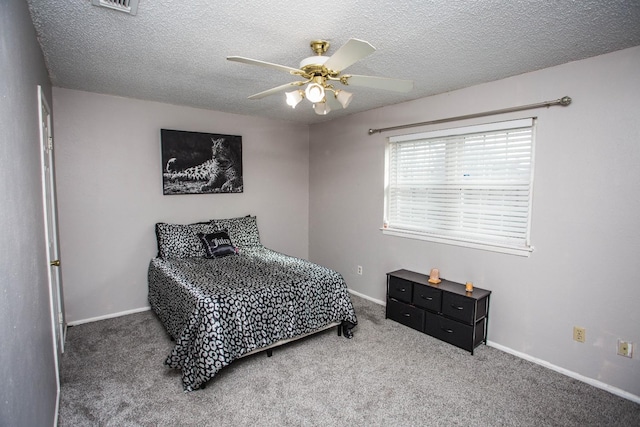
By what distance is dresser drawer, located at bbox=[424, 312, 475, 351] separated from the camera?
2961mm

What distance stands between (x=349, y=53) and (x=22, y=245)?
1632mm

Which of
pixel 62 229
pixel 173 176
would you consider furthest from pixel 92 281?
pixel 173 176

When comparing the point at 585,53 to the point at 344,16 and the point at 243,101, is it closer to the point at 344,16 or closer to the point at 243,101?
the point at 344,16

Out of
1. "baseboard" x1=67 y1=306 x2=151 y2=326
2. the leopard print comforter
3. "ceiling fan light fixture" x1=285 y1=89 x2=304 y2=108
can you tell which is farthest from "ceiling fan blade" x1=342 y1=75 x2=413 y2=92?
"baseboard" x1=67 y1=306 x2=151 y2=326

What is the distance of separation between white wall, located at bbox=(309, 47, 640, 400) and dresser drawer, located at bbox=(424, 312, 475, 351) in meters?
0.31

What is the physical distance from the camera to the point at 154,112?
381 cm

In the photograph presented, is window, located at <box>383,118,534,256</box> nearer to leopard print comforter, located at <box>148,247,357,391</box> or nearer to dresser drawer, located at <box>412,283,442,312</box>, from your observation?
dresser drawer, located at <box>412,283,442,312</box>

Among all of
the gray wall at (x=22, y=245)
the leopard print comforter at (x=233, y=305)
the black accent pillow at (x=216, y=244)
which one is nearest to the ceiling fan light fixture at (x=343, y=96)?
the leopard print comforter at (x=233, y=305)

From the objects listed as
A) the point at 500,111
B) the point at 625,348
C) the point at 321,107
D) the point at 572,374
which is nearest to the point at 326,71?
the point at 321,107

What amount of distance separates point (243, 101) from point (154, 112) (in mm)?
1023

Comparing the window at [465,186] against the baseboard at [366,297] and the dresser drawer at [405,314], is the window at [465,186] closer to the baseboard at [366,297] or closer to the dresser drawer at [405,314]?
the dresser drawer at [405,314]

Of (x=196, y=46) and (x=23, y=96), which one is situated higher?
(x=196, y=46)

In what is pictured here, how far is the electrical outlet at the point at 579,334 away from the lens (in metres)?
2.53

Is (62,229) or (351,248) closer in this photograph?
(62,229)
